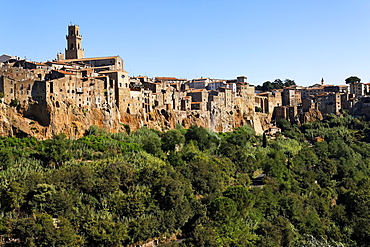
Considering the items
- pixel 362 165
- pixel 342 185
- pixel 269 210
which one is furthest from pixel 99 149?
pixel 362 165

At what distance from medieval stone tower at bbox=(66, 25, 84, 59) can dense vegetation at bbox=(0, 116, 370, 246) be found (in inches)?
964

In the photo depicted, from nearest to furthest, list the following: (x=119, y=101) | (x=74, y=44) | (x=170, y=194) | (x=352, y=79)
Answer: (x=170, y=194) → (x=119, y=101) → (x=74, y=44) → (x=352, y=79)

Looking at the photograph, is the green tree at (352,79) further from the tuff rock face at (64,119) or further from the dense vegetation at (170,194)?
the tuff rock face at (64,119)

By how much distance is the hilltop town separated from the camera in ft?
157

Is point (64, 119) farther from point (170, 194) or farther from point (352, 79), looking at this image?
point (352, 79)

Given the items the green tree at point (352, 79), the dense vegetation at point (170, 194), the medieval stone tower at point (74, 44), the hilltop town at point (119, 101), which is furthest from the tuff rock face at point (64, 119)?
the green tree at point (352, 79)

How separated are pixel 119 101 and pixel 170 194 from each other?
65.2ft

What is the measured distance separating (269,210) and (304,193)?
10.5 m

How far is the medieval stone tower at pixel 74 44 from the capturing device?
7556cm

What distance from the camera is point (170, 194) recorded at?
39.6 meters

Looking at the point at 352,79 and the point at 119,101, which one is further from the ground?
the point at 352,79

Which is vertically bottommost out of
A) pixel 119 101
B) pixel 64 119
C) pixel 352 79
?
pixel 64 119

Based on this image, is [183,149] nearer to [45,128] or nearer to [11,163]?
[45,128]

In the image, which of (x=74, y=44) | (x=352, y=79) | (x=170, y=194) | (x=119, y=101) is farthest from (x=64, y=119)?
(x=352, y=79)
